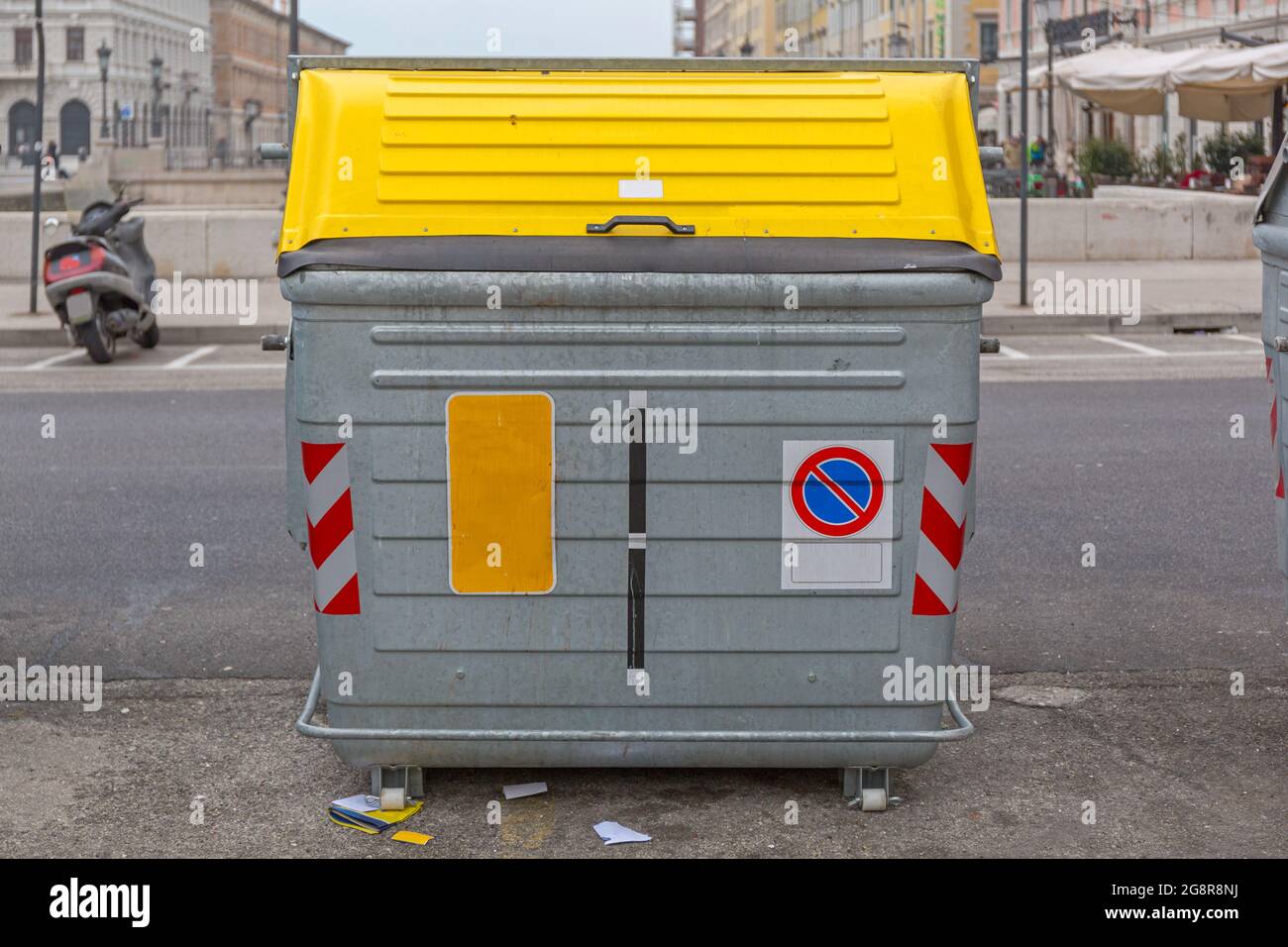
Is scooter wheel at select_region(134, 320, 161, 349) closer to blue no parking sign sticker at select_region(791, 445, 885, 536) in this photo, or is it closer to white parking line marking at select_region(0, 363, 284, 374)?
white parking line marking at select_region(0, 363, 284, 374)

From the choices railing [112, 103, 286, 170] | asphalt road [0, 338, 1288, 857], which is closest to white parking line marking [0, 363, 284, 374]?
asphalt road [0, 338, 1288, 857]

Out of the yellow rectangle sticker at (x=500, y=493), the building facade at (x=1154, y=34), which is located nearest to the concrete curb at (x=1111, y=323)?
the yellow rectangle sticker at (x=500, y=493)

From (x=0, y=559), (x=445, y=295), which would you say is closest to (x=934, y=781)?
(x=445, y=295)

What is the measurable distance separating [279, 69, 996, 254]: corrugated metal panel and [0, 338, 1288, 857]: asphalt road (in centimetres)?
150

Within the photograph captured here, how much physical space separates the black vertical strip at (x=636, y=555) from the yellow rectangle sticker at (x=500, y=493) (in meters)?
0.20

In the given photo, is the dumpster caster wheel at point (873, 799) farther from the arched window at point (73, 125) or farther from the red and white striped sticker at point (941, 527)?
the arched window at point (73, 125)

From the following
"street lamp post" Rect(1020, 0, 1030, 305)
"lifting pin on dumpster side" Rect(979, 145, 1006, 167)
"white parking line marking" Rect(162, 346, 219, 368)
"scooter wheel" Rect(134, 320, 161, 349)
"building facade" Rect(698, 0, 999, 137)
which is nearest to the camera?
"lifting pin on dumpster side" Rect(979, 145, 1006, 167)

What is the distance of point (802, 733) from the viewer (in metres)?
4.57

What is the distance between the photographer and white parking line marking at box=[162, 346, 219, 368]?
14.2 metres

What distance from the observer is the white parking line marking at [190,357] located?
46.5ft

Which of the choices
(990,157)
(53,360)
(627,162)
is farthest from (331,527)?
(53,360)

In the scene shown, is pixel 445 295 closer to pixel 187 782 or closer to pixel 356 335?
pixel 356 335
